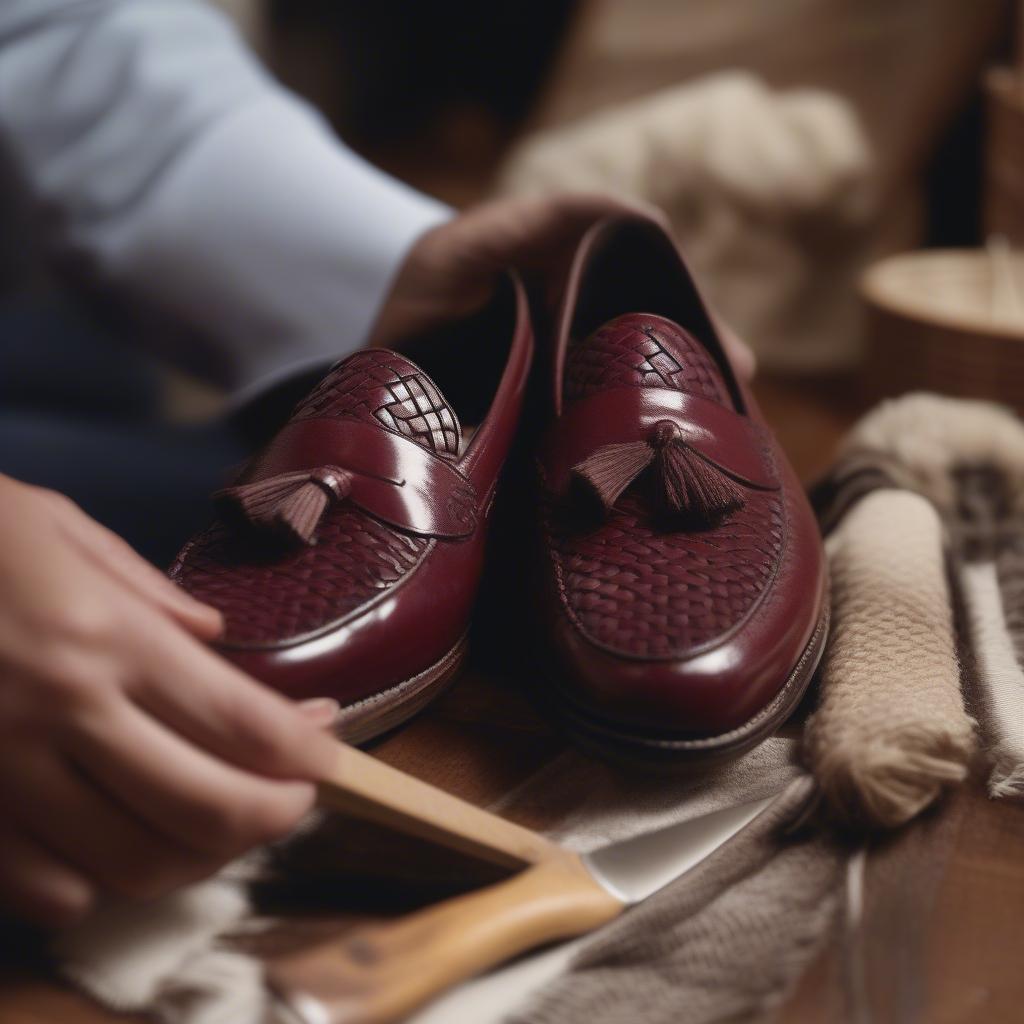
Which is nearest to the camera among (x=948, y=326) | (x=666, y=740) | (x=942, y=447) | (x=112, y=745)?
(x=112, y=745)

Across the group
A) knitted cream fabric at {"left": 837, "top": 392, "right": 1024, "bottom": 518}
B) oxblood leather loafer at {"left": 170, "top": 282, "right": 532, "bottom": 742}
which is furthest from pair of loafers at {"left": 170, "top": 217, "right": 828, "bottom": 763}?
knitted cream fabric at {"left": 837, "top": 392, "right": 1024, "bottom": 518}

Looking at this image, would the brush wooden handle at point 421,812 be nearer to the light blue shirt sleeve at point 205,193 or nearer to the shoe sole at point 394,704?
the shoe sole at point 394,704

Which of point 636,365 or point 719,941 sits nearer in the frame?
point 719,941

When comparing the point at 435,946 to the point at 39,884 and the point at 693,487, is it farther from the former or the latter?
the point at 693,487

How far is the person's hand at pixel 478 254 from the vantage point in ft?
2.58

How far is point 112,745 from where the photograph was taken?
1.06ft

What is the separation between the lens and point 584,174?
1477 millimetres

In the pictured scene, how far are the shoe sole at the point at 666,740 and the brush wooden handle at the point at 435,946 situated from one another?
54mm

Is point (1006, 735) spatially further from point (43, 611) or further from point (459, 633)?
point (43, 611)

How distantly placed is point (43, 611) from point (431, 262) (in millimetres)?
557

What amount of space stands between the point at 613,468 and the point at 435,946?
0.75 ft

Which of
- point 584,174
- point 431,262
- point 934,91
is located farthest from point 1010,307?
point 431,262

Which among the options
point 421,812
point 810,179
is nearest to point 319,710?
point 421,812

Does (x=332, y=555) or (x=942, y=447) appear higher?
(x=332, y=555)
